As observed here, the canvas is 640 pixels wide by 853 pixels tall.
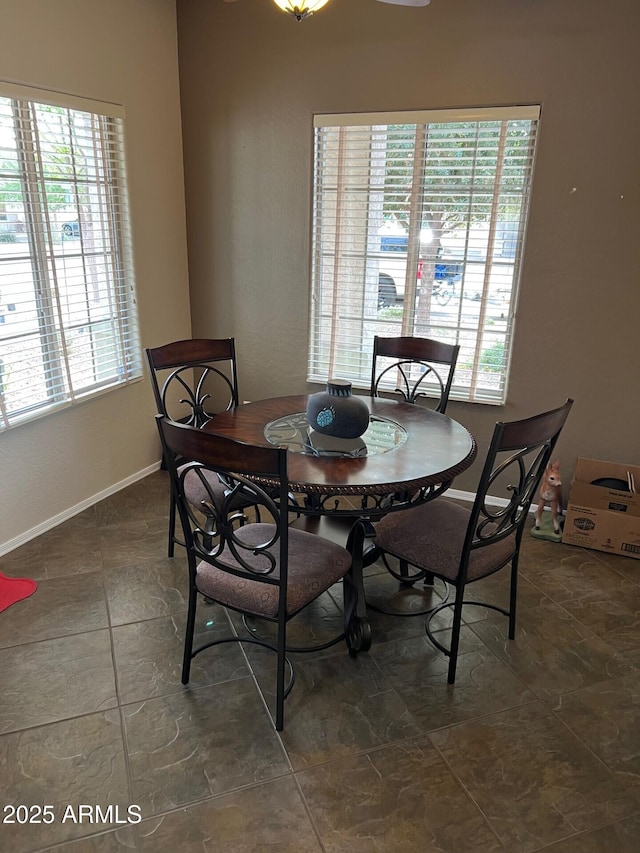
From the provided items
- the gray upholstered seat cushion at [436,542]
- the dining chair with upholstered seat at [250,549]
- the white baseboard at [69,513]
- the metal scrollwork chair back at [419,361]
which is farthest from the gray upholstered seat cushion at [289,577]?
the white baseboard at [69,513]

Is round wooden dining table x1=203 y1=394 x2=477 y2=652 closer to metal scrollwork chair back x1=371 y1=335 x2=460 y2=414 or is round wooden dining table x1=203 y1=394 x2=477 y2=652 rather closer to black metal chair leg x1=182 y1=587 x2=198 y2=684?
metal scrollwork chair back x1=371 y1=335 x2=460 y2=414

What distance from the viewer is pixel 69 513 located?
130 inches

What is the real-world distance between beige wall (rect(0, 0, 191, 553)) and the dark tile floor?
572 millimetres

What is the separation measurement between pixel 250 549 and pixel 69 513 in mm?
1862

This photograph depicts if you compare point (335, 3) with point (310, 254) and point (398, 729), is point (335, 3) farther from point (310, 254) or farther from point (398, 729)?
point (398, 729)

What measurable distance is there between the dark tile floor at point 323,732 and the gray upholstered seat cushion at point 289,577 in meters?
0.40

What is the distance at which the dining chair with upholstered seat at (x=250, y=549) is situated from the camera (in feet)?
5.73

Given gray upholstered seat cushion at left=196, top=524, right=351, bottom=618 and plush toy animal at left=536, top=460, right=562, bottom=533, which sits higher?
gray upholstered seat cushion at left=196, top=524, right=351, bottom=618

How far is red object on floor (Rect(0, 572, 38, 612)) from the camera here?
8.45 feet

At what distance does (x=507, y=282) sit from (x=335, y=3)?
5.53 ft

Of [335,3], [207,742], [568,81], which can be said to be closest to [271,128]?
[335,3]

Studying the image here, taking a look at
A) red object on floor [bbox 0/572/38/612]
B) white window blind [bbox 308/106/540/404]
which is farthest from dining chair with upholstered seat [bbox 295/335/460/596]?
red object on floor [bbox 0/572/38/612]

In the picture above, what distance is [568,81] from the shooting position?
2.89m

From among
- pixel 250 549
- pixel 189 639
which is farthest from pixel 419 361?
pixel 189 639
